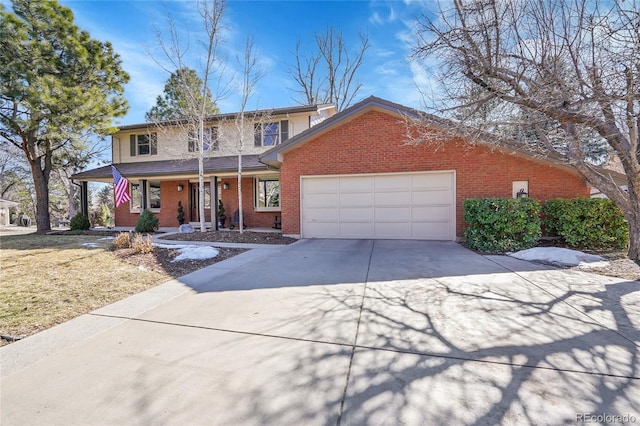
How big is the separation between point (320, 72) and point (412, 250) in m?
20.3

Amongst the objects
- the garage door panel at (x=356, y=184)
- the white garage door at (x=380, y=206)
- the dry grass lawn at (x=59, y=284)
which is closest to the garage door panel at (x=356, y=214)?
the white garage door at (x=380, y=206)

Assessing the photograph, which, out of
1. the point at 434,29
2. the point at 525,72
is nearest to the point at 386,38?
the point at 434,29

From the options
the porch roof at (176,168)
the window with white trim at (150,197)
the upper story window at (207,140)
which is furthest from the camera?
the window with white trim at (150,197)

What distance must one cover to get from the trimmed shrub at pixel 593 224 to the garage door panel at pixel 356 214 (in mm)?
5412

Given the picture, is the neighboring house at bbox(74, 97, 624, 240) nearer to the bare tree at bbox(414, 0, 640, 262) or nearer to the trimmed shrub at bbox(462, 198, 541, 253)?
the trimmed shrub at bbox(462, 198, 541, 253)

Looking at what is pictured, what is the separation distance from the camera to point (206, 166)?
42.9ft

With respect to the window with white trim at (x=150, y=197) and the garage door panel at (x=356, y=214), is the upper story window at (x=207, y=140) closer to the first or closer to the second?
the window with white trim at (x=150, y=197)

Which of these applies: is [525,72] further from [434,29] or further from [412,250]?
[412,250]

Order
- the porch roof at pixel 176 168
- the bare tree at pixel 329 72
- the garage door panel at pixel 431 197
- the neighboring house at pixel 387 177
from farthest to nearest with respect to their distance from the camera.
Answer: the bare tree at pixel 329 72 < the porch roof at pixel 176 168 < the garage door panel at pixel 431 197 < the neighboring house at pixel 387 177

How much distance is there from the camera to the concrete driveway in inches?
78.9

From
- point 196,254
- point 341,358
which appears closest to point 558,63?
point 341,358

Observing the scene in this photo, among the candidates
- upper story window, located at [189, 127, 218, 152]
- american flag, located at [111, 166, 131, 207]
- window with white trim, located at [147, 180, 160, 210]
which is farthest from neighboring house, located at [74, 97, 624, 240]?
window with white trim, located at [147, 180, 160, 210]

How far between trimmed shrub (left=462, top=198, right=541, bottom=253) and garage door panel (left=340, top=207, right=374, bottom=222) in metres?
3.45

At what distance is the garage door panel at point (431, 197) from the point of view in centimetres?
955
